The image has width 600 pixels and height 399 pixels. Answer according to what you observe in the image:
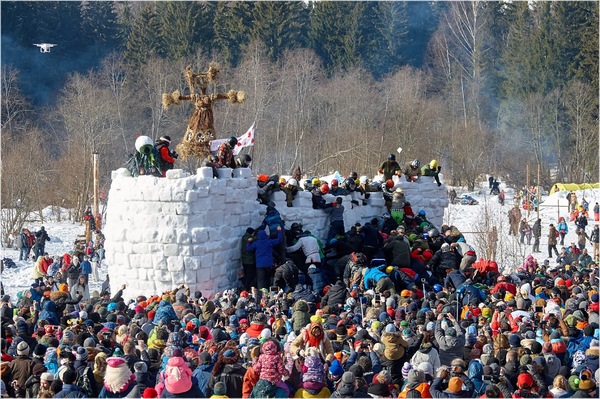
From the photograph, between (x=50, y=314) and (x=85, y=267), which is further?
(x=85, y=267)

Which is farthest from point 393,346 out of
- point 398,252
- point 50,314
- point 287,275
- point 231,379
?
point 398,252

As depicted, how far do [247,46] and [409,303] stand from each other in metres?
43.6

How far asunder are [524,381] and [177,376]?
11.5 ft

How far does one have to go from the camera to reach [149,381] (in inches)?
436

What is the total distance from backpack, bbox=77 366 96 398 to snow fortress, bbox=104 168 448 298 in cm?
744

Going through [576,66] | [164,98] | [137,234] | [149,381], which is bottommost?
[149,381]

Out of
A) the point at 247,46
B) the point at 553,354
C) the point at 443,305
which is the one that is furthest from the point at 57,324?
the point at 247,46

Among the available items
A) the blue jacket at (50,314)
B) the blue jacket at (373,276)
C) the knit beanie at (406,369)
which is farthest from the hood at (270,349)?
the blue jacket at (373,276)

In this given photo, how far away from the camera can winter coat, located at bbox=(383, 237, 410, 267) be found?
64.8 feet

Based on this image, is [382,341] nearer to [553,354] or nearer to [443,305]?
[553,354]

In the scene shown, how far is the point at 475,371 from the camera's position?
37.7 ft

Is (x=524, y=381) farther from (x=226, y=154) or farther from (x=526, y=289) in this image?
(x=226, y=154)

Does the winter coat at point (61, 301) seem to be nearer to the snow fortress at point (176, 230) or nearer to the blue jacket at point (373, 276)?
the snow fortress at point (176, 230)

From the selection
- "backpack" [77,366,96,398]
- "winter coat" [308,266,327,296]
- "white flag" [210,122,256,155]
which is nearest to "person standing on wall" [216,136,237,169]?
"white flag" [210,122,256,155]
